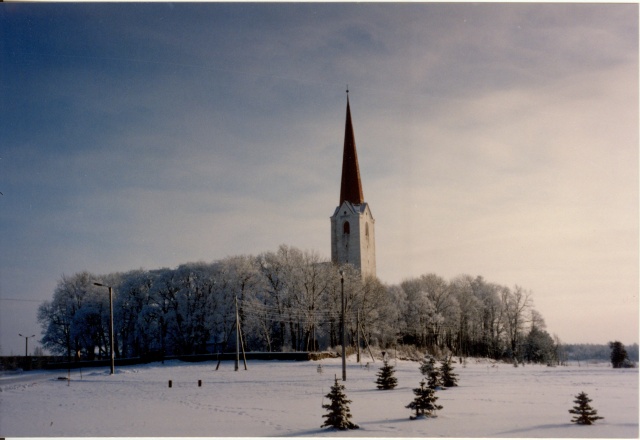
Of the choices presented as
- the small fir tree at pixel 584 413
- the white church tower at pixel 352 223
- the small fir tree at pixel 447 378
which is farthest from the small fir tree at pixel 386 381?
the white church tower at pixel 352 223

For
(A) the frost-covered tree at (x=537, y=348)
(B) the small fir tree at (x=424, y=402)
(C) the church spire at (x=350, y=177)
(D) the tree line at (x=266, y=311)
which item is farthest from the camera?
(C) the church spire at (x=350, y=177)

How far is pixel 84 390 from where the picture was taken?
31.4m

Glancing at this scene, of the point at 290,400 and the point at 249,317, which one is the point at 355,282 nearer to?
the point at 249,317

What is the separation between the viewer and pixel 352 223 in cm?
9369

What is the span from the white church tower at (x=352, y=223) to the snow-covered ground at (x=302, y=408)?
58587 millimetres

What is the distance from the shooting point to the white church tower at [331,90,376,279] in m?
92.2

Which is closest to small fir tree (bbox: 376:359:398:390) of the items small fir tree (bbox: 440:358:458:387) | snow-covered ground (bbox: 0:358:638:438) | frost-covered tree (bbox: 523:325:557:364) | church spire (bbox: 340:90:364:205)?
snow-covered ground (bbox: 0:358:638:438)

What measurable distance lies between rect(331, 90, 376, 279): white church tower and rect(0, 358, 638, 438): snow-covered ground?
58587 mm

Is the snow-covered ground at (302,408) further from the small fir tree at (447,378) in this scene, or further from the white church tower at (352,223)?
the white church tower at (352,223)

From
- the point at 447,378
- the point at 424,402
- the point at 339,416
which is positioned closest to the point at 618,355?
the point at 447,378

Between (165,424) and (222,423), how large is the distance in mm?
1757

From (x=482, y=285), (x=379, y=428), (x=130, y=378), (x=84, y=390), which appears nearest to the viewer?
(x=379, y=428)

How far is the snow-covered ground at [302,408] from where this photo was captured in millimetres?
16531

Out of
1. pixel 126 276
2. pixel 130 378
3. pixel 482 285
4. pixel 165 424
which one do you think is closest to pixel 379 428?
pixel 165 424
